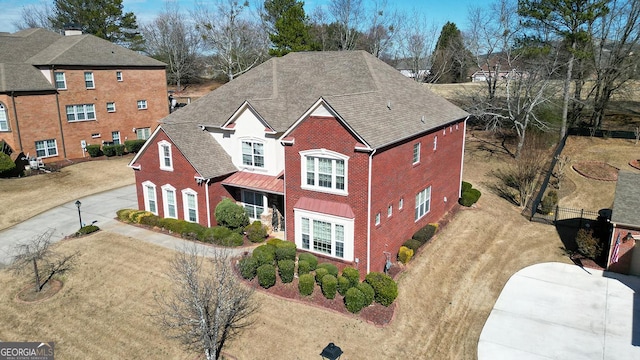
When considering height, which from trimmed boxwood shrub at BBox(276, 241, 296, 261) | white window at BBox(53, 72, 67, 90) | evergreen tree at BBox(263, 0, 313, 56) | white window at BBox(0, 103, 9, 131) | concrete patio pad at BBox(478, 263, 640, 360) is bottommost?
concrete patio pad at BBox(478, 263, 640, 360)

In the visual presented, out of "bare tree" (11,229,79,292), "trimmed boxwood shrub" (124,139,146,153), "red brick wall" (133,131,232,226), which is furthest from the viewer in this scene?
"trimmed boxwood shrub" (124,139,146,153)

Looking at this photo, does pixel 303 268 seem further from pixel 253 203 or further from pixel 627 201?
pixel 627 201

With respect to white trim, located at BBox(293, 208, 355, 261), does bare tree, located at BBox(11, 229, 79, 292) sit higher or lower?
lower

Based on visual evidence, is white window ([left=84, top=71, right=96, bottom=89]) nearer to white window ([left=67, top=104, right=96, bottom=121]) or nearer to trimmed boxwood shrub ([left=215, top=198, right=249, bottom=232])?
white window ([left=67, top=104, right=96, bottom=121])

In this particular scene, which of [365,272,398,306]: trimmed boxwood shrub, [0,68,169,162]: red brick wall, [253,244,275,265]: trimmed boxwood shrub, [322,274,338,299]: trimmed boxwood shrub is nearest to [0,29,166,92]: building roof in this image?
[0,68,169,162]: red brick wall

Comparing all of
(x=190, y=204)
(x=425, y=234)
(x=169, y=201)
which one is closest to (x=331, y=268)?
(x=425, y=234)

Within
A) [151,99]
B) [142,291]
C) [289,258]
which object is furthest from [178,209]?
[151,99]

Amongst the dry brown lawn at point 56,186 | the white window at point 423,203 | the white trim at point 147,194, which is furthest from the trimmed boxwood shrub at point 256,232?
the dry brown lawn at point 56,186
